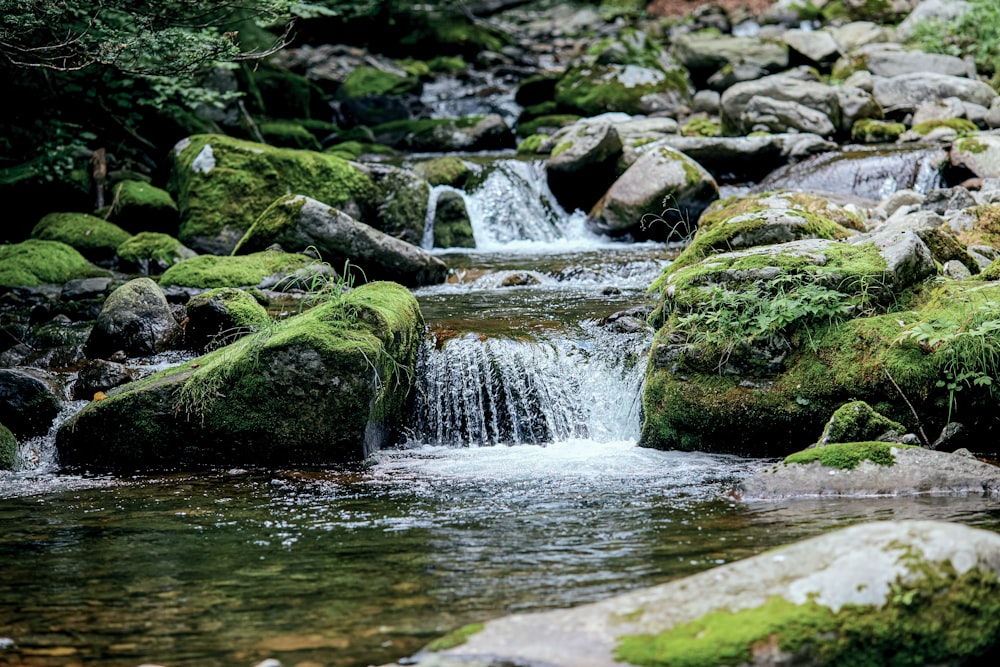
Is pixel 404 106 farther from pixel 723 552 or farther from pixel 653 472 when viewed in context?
pixel 723 552

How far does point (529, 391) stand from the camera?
7996 millimetres

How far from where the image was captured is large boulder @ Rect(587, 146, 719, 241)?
14047 mm

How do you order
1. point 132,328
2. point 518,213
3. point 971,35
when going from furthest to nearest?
1. point 971,35
2. point 518,213
3. point 132,328

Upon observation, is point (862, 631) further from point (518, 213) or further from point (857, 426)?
point (518, 213)

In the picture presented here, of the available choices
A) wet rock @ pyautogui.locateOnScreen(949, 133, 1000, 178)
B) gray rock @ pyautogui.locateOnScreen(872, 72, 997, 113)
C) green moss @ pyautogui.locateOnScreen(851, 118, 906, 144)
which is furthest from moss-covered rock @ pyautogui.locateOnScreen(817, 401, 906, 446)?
gray rock @ pyautogui.locateOnScreen(872, 72, 997, 113)

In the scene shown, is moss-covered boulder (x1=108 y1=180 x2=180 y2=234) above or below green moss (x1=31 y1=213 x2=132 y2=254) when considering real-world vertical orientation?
above

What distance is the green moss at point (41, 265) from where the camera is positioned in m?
11.7

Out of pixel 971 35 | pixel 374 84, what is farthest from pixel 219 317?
pixel 971 35

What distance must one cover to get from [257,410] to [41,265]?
6.57 m

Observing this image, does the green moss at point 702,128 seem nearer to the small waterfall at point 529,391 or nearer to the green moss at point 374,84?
the green moss at point 374,84

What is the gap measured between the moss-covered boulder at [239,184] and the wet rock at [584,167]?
341 cm

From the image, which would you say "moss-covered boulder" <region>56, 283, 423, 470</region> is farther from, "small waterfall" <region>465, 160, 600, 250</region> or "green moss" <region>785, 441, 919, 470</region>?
"small waterfall" <region>465, 160, 600, 250</region>

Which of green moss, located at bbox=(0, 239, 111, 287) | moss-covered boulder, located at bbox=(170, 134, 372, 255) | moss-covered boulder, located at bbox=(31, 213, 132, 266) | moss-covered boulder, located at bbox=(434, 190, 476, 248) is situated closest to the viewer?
green moss, located at bbox=(0, 239, 111, 287)

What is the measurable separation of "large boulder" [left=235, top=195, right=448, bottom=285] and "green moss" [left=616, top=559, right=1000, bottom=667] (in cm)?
864
